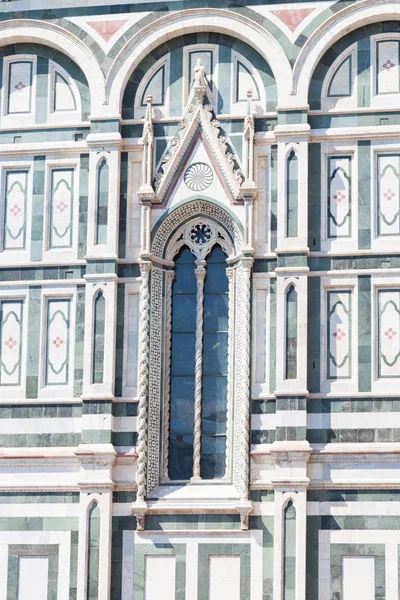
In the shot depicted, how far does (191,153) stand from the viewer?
107 feet

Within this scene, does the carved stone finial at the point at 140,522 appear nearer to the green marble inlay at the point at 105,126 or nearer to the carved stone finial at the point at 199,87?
the green marble inlay at the point at 105,126

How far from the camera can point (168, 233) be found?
106 feet

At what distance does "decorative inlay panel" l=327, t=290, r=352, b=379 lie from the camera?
31281 mm

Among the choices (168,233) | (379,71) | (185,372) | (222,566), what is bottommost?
(222,566)

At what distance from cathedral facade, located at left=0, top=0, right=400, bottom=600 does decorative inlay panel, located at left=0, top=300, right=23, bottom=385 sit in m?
0.03

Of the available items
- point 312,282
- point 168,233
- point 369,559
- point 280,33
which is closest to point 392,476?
point 369,559

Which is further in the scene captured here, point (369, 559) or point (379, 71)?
point (379, 71)

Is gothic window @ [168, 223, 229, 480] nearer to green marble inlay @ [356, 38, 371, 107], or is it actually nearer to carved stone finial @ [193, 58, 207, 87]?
carved stone finial @ [193, 58, 207, 87]

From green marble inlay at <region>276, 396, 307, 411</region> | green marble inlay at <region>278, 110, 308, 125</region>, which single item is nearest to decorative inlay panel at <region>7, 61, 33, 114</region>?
green marble inlay at <region>278, 110, 308, 125</region>

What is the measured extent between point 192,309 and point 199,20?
181 inches

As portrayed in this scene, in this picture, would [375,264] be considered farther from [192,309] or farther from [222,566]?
[222,566]

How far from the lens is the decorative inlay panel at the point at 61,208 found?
1282 inches

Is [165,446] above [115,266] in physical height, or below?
below

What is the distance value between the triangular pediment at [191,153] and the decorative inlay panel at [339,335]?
235 cm
